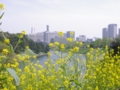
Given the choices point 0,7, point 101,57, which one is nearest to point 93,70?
point 101,57

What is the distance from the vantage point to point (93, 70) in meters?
3.29

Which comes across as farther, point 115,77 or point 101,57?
point 101,57

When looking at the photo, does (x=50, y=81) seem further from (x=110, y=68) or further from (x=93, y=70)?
(x=110, y=68)

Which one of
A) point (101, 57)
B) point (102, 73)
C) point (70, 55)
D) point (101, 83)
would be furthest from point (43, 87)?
point (101, 57)

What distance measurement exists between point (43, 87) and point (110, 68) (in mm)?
1175

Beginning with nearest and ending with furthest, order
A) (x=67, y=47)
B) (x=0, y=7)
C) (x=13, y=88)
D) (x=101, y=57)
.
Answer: (x=0, y=7)
(x=13, y=88)
(x=67, y=47)
(x=101, y=57)

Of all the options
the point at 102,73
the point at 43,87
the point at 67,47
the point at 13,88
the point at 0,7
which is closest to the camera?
the point at 0,7

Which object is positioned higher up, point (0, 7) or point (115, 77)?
point (0, 7)

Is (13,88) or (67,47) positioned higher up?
(67,47)

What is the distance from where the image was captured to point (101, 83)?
3078 millimetres

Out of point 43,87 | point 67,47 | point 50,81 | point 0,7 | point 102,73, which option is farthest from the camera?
point 102,73

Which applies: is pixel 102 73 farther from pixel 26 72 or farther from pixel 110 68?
pixel 26 72

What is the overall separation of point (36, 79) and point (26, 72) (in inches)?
7.5

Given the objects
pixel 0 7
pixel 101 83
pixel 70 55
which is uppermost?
pixel 0 7
